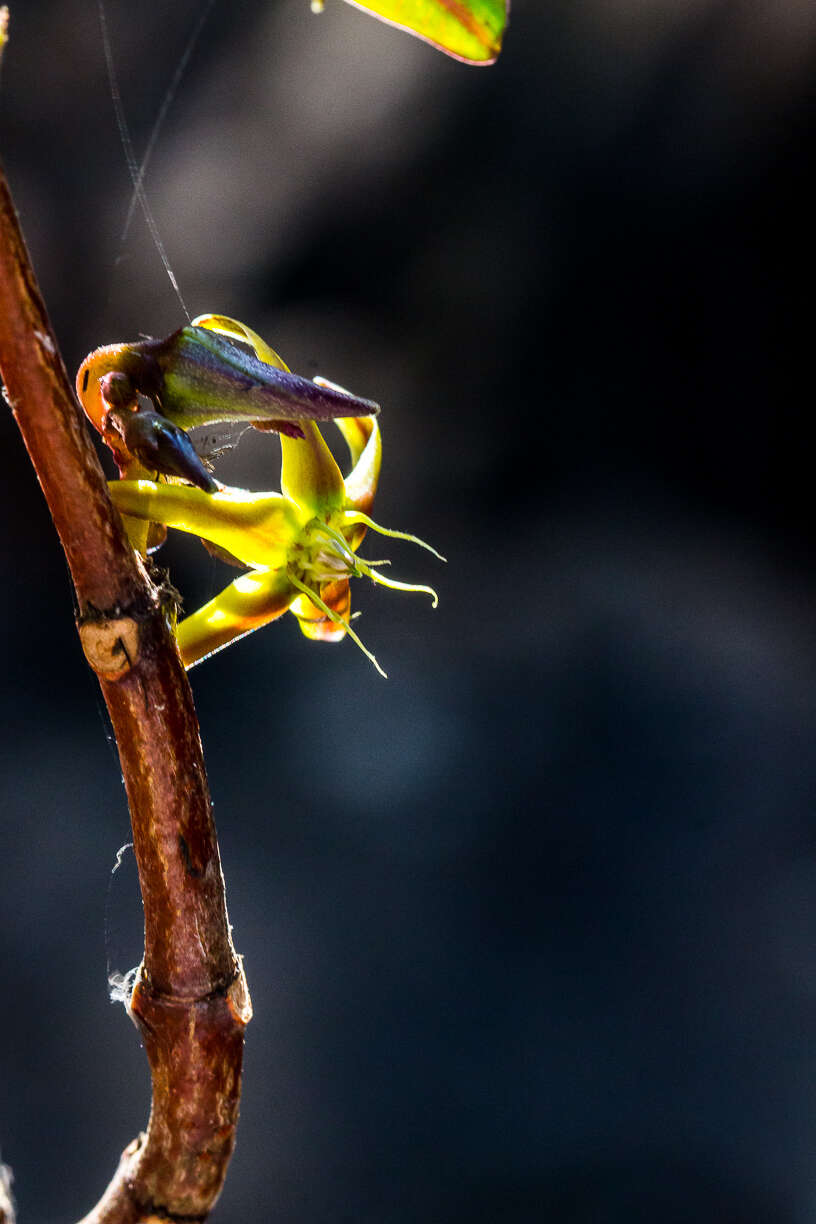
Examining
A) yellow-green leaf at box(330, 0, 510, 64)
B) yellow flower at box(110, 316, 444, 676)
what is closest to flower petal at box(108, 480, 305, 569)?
yellow flower at box(110, 316, 444, 676)

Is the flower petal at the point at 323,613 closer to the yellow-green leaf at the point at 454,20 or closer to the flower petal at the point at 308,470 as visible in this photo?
the flower petal at the point at 308,470

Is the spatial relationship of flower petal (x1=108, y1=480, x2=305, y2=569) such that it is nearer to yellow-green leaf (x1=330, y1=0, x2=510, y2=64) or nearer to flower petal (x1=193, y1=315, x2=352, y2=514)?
flower petal (x1=193, y1=315, x2=352, y2=514)

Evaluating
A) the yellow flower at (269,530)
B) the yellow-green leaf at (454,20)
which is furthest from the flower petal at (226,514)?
the yellow-green leaf at (454,20)

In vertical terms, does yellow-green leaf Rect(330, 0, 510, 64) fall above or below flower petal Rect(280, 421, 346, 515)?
above

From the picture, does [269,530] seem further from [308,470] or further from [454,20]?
[454,20]

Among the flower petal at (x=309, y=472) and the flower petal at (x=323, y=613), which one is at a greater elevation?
the flower petal at (x=309, y=472)

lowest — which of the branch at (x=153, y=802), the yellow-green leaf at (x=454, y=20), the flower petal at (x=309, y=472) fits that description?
the branch at (x=153, y=802)
